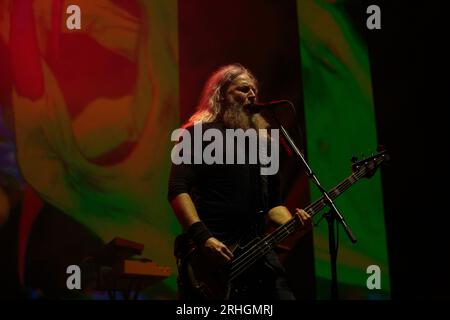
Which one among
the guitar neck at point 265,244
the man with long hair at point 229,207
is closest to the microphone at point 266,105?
the man with long hair at point 229,207

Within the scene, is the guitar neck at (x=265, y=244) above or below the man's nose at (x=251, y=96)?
below

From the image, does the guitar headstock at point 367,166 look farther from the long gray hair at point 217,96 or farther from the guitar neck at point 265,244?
the long gray hair at point 217,96

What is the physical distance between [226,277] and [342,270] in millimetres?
1488

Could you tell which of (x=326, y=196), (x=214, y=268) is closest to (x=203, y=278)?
(x=214, y=268)

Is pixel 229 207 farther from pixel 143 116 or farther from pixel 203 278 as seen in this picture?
pixel 143 116

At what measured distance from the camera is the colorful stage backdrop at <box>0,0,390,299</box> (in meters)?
3.48

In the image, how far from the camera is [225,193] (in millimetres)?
2432

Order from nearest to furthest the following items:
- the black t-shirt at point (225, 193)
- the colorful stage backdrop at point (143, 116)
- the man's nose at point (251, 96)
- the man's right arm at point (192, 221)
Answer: the man's right arm at point (192, 221), the black t-shirt at point (225, 193), the man's nose at point (251, 96), the colorful stage backdrop at point (143, 116)

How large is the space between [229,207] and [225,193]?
0.07 meters

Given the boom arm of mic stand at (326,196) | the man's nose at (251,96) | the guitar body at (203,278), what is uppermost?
the man's nose at (251,96)

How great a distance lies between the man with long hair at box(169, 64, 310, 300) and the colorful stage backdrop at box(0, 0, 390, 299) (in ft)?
3.38

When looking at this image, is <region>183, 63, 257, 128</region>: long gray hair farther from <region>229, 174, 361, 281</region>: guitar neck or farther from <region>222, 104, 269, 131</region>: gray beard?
<region>229, 174, 361, 281</region>: guitar neck

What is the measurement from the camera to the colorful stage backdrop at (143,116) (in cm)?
348
